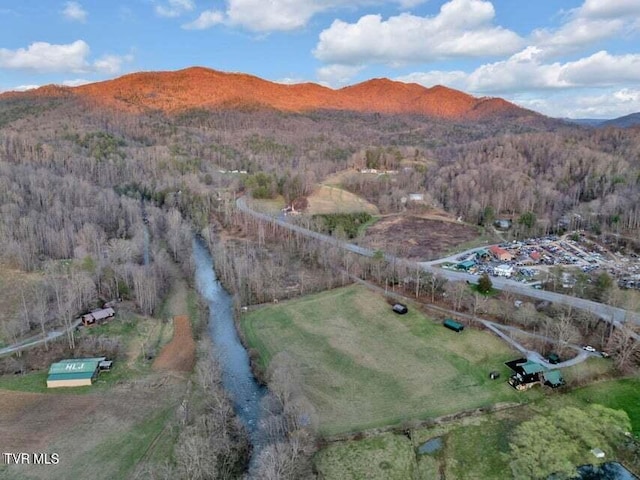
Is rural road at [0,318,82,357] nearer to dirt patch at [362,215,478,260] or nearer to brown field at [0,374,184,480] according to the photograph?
brown field at [0,374,184,480]

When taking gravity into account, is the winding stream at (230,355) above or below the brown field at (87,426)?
Answer: below

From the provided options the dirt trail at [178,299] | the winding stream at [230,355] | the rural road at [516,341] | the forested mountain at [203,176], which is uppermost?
the forested mountain at [203,176]

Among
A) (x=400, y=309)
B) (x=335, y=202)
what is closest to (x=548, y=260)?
(x=400, y=309)

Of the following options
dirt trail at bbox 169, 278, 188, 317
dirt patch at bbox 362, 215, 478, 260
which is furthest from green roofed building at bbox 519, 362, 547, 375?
dirt trail at bbox 169, 278, 188, 317

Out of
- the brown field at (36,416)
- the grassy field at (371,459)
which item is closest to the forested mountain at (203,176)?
the brown field at (36,416)

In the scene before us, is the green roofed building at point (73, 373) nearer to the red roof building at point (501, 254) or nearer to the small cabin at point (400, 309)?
the small cabin at point (400, 309)

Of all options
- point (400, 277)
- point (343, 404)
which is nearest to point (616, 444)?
point (343, 404)

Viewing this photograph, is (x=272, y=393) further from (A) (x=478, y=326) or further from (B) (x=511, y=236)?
(B) (x=511, y=236)
